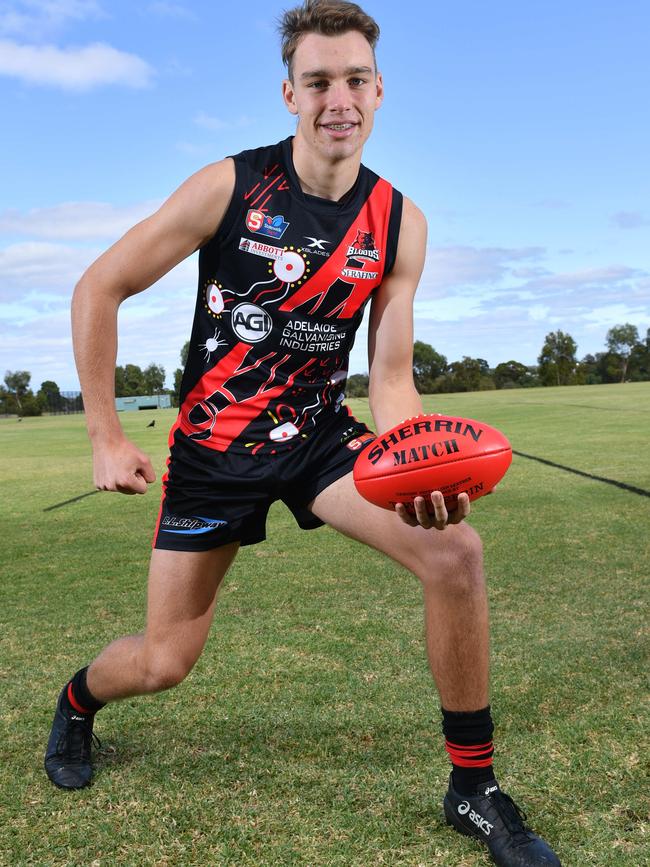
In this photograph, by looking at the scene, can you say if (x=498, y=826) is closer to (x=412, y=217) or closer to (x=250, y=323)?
(x=250, y=323)

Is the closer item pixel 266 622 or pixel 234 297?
pixel 234 297

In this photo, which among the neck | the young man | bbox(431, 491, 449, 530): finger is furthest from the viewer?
the neck

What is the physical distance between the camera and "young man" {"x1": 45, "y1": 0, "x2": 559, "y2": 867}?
3.12 m

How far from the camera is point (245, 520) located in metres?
3.32

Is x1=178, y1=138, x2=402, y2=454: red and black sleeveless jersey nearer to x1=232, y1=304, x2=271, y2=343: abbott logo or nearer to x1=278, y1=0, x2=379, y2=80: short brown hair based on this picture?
x1=232, y1=304, x2=271, y2=343: abbott logo

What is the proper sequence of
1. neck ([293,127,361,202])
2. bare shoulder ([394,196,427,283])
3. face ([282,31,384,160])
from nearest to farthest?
face ([282,31,384,160]) → neck ([293,127,361,202]) → bare shoulder ([394,196,427,283])

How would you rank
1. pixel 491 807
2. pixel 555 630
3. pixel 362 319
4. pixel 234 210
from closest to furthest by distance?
pixel 491 807, pixel 234 210, pixel 362 319, pixel 555 630

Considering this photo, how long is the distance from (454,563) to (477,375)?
7674cm

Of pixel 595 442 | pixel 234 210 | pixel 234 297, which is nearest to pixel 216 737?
pixel 234 297

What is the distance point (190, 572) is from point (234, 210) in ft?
4.67

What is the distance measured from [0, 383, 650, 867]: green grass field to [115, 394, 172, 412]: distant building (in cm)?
7576

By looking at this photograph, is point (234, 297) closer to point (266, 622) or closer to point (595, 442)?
point (266, 622)

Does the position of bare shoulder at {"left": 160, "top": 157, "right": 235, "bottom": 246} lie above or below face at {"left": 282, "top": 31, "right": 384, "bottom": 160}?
below

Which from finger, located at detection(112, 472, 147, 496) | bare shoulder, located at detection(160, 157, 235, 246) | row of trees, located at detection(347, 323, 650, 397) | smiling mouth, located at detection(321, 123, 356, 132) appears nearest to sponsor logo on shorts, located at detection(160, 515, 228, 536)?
finger, located at detection(112, 472, 147, 496)
